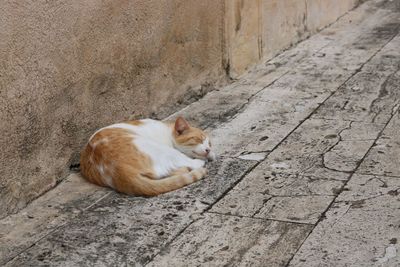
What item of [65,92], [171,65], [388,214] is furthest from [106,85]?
[388,214]

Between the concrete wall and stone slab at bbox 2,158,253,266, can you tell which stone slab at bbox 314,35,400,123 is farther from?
stone slab at bbox 2,158,253,266

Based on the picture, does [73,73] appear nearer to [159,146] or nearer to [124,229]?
[159,146]

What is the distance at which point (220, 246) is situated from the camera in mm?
3762

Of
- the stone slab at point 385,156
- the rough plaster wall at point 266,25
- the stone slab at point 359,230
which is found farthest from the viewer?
the rough plaster wall at point 266,25

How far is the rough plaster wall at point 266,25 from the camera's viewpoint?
281 inches

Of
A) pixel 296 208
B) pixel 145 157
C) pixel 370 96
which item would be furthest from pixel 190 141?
pixel 370 96

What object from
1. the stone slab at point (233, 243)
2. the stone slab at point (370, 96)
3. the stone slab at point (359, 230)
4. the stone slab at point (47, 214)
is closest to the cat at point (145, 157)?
the stone slab at point (47, 214)

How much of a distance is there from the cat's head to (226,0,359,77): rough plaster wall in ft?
7.38

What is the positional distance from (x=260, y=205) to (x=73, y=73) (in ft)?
4.90

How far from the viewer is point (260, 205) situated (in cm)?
425

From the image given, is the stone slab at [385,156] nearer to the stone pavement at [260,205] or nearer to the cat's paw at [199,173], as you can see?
the stone pavement at [260,205]

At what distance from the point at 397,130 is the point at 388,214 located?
1.61m

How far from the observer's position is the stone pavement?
369 cm

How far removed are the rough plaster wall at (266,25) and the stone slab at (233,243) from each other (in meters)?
3.26
